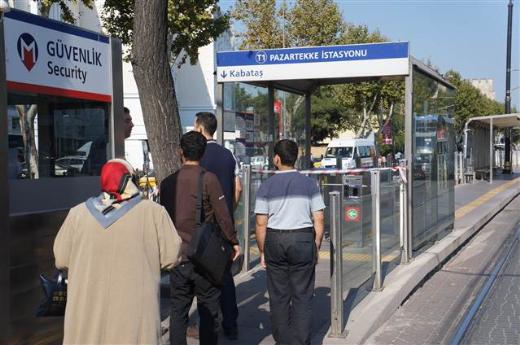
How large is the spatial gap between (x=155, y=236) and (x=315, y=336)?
2.72m

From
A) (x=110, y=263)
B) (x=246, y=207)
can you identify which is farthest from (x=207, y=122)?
(x=246, y=207)

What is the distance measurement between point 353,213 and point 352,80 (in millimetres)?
5273

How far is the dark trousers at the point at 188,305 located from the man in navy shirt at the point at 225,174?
2.61 feet

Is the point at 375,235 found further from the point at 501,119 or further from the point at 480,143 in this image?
the point at 480,143

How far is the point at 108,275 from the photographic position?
301 cm

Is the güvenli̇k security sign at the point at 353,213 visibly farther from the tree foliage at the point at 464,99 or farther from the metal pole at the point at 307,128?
the tree foliage at the point at 464,99

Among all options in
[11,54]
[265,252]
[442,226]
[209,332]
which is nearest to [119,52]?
[11,54]

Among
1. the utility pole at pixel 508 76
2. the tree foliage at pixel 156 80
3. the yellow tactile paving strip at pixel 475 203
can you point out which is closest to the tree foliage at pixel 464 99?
the utility pole at pixel 508 76

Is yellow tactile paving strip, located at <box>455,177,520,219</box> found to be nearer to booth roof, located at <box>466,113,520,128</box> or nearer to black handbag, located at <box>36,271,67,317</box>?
booth roof, located at <box>466,113,520,128</box>

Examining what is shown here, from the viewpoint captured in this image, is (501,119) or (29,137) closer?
(29,137)

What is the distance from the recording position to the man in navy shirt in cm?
516

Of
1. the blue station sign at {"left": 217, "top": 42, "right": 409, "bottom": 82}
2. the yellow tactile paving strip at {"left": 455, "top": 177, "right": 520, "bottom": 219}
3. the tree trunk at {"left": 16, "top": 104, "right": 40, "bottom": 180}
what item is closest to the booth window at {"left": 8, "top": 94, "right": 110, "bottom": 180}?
the tree trunk at {"left": 16, "top": 104, "right": 40, "bottom": 180}

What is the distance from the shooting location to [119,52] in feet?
17.9

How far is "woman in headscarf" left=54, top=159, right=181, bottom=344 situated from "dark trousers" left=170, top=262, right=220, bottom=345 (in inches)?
46.2
